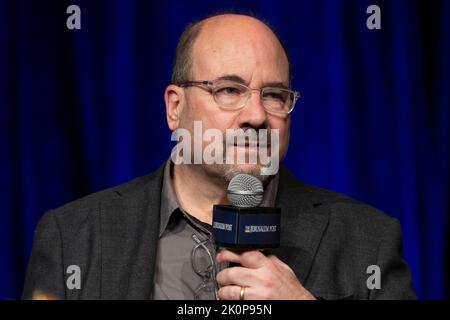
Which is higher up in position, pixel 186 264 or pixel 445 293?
pixel 186 264

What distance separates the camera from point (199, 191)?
75.9 inches

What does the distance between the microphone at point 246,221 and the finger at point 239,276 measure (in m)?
0.05

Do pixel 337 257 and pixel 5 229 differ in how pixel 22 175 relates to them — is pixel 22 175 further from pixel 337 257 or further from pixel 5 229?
pixel 337 257

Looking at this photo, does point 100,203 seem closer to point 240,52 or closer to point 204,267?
point 204,267

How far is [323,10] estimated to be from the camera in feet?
7.86

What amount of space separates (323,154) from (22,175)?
101 centimetres

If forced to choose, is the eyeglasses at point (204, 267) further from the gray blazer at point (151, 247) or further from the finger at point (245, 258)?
the finger at point (245, 258)

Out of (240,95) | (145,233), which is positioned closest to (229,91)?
(240,95)

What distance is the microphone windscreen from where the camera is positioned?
1.41 metres

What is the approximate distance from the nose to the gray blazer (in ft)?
0.93

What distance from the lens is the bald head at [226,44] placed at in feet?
5.94

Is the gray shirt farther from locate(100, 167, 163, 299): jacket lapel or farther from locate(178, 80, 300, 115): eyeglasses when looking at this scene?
locate(178, 80, 300, 115): eyeglasses

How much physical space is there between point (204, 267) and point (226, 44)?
58 cm
